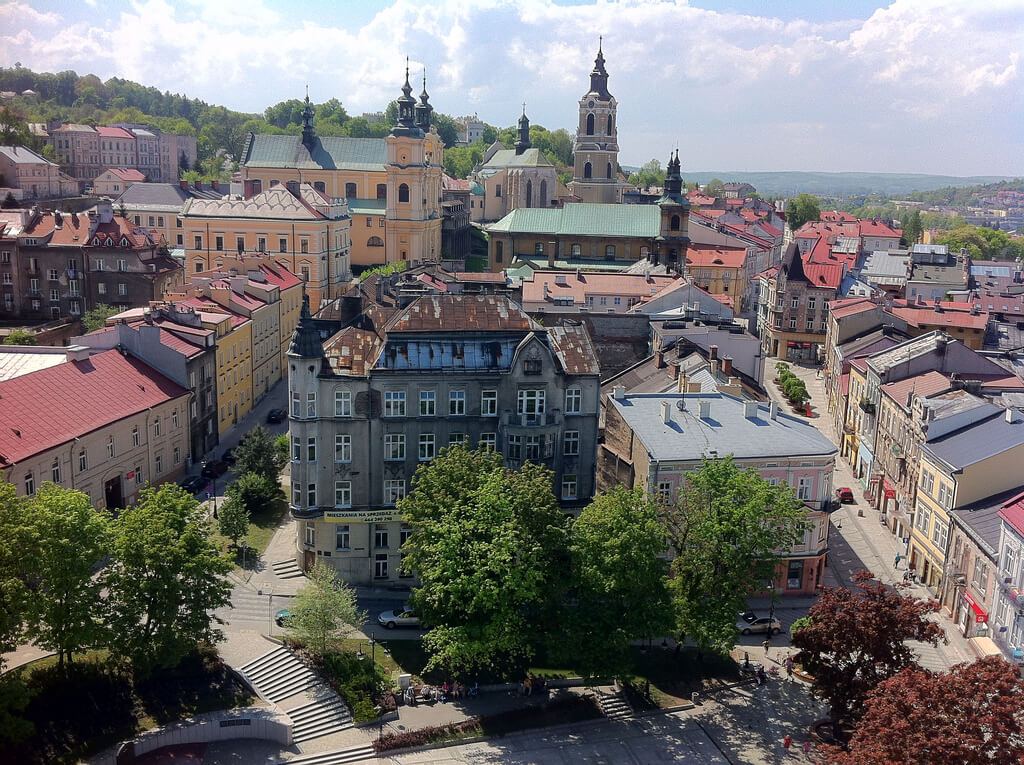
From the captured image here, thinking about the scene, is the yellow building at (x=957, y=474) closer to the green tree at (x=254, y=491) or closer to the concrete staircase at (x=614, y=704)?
the concrete staircase at (x=614, y=704)

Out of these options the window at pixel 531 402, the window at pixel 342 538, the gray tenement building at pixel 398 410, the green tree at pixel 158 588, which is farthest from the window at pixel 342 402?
the green tree at pixel 158 588

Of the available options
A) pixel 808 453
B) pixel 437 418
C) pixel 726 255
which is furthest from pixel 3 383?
pixel 726 255

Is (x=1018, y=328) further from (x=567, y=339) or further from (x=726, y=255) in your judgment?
(x=567, y=339)

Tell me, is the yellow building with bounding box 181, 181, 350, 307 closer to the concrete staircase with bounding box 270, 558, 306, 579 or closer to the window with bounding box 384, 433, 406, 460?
the concrete staircase with bounding box 270, 558, 306, 579

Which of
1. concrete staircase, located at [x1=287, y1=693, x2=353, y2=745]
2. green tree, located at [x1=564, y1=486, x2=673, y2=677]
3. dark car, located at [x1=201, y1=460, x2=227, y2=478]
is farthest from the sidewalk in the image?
dark car, located at [x1=201, y1=460, x2=227, y2=478]

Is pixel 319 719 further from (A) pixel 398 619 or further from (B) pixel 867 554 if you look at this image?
(B) pixel 867 554

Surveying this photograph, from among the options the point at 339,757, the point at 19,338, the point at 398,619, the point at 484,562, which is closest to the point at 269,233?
the point at 19,338
